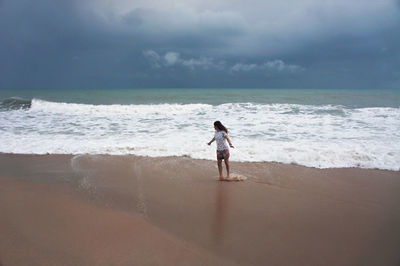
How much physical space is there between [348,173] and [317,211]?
8.28 ft

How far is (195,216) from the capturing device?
3.99 metres

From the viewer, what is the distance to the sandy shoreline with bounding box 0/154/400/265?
3031mm

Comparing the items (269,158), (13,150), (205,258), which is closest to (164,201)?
(205,258)

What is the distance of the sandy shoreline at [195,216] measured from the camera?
3.03 meters

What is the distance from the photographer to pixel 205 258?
2.96 metres

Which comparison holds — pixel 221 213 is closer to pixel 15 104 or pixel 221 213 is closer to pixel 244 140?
pixel 244 140

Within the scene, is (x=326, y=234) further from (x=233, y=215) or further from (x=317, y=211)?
(x=233, y=215)

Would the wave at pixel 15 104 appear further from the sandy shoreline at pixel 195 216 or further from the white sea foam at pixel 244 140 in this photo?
the sandy shoreline at pixel 195 216

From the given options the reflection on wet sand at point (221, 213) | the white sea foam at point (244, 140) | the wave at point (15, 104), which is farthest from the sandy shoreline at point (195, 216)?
the wave at point (15, 104)

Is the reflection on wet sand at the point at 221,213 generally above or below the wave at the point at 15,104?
below

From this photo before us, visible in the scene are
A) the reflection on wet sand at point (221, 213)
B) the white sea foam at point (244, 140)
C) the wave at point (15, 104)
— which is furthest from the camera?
the wave at point (15, 104)

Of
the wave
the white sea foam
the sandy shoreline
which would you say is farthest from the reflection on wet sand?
the wave

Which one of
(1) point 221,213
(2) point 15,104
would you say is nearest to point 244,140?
(1) point 221,213

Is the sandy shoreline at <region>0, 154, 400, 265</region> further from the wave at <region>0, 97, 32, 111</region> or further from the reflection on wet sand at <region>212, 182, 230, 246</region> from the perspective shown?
the wave at <region>0, 97, 32, 111</region>
